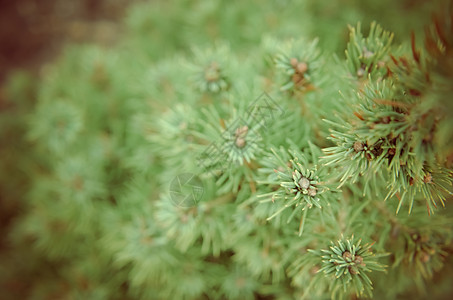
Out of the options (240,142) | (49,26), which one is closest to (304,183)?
(240,142)

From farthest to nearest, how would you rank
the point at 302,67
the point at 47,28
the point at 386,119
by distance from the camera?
the point at 47,28 → the point at 302,67 → the point at 386,119

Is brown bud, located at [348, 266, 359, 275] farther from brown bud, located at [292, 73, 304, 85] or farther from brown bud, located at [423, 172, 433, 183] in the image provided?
brown bud, located at [292, 73, 304, 85]

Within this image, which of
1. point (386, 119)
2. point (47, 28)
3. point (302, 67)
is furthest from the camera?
point (47, 28)

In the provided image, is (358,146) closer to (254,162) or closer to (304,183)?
(304,183)

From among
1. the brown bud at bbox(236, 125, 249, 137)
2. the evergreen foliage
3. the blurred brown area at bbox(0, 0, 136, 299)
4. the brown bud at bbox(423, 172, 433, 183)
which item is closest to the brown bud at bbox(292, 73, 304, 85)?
the evergreen foliage

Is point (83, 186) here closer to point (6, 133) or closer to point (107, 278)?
point (107, 278)

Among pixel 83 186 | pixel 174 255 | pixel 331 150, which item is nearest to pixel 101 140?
pixel 83 186

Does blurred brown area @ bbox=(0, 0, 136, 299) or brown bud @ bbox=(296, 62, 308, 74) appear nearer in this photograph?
brown bud @ bbox=(296, 62, 308, 74)

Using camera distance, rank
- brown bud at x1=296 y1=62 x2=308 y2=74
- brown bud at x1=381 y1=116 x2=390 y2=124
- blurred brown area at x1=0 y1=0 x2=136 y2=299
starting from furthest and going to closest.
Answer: blurred brown area at x1=0 y1=0 x2=136 y2=299, brown bud at x1=296 y1=62 x2=308 y2=74, brown bud at x1=381 y1=116 x2=390 y2=124
